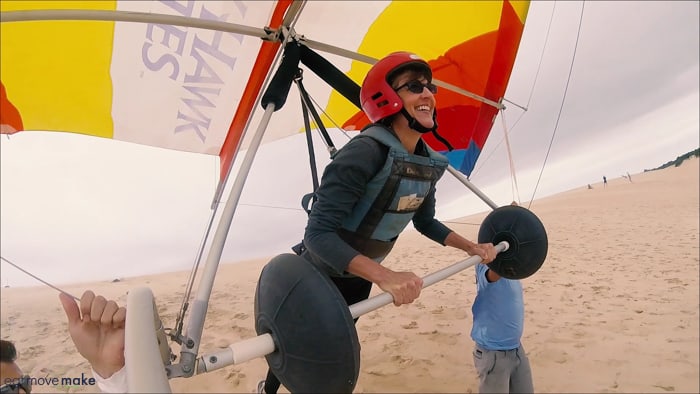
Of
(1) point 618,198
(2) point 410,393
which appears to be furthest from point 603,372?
(1) point 618,198

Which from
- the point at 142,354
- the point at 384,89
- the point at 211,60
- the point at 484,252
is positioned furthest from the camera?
the point at 211,60

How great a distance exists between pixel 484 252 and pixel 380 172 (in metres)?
0.96

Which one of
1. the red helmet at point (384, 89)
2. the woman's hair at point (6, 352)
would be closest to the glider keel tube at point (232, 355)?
the red helmet at point (384, 89)

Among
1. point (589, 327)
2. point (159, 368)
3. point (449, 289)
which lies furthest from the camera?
point (449, 289)

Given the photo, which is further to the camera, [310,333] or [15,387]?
[15,387]

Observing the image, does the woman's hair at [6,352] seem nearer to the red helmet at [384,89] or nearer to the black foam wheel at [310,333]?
the black foam wheel at [310,333]

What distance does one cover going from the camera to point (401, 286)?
1.25 meters

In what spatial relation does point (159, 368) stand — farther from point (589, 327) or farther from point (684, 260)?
point (684, 260)

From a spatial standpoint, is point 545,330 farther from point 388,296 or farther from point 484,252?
point 388,296

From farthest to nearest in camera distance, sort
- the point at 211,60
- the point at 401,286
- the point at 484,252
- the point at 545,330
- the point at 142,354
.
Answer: the point at 545,330
the point at 211,60
the point at 484,252
the point at 401,286
the point at 142,354

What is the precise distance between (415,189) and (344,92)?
1.05 meters

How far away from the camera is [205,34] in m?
2.42

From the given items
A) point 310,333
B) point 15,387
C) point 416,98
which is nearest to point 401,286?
point 310,333

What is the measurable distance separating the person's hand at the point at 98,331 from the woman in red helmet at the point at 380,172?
25.8 inches
